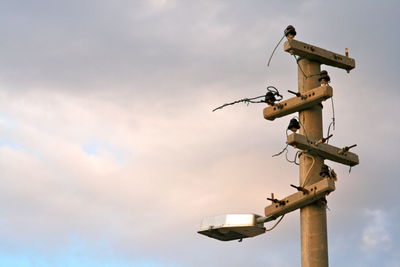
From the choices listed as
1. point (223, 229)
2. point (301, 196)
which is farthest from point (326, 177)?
point (223, 229)

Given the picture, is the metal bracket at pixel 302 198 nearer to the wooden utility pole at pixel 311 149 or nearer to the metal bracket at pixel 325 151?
the wooden utility pole at pixel 311 149

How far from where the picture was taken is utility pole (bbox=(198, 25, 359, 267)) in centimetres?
2130

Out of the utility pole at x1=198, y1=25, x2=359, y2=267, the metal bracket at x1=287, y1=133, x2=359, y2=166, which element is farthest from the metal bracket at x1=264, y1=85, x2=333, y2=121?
the metal bracket at x1=287, y1=133, x2=359, y2=166

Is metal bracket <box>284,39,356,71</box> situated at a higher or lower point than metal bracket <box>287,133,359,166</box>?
higher

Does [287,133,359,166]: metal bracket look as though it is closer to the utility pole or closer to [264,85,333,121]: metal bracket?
the utility pole

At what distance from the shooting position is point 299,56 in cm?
2284

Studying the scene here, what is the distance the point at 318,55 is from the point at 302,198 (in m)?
3.12

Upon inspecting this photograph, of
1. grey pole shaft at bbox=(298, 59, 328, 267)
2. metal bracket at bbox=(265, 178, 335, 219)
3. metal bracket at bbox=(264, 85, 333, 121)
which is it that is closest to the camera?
metal bracket at bbox=(265, 178, 335, 219)

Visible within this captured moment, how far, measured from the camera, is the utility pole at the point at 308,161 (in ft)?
69.9

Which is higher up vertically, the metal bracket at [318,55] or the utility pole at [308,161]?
the metal bracket at [318,55]

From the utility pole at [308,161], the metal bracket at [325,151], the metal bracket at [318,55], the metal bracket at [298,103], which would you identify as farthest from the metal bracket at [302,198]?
the metal bracket at [318,55]

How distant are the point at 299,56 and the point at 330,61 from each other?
640 mm

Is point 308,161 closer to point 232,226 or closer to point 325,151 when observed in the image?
point 325,151

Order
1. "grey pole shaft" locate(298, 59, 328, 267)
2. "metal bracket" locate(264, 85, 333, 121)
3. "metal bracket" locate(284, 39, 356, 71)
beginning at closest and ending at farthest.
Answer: "grey pole shaft" locate(298, 59, 328, 267) → "metal bracket" locate(264, 85, 333, 121) → "metal bracket" locate(284, 39, 356, 71)
